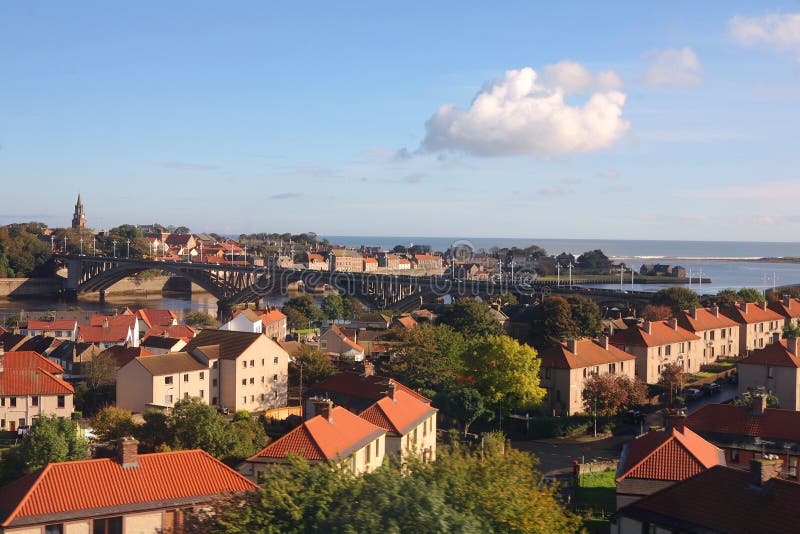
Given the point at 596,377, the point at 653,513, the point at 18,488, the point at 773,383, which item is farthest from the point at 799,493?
the point at 773,383

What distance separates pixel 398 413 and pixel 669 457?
27.7 ft

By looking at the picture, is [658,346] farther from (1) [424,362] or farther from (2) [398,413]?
(2) [398,413]

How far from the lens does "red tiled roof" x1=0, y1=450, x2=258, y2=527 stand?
16531 millimetres

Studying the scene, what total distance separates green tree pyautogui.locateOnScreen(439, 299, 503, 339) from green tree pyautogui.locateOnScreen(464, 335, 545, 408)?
15398 millimetres

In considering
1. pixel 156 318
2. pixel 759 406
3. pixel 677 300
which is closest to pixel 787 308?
pixel 677 300

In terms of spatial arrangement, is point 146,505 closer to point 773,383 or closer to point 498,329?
point 773,383

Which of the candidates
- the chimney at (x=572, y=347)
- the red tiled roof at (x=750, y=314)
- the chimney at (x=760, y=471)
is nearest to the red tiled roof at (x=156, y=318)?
the chimney at (x=572, y=347)

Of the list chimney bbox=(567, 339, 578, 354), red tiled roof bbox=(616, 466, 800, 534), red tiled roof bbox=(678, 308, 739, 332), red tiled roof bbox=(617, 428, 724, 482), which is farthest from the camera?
red tiled roof bbox=(678, 308, 739, 332)

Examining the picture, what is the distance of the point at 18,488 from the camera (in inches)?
681

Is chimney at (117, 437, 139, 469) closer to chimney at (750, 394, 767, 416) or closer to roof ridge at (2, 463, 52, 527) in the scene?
roof ridge at (2, 463, 52, 527)

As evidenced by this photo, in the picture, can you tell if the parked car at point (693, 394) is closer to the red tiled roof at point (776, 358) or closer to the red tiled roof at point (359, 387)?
the red tiled roof at point (776, 358)

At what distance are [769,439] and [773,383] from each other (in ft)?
46.0

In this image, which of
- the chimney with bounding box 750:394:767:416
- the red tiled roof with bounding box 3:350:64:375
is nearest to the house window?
the red tiled roof with bounding box 3:350:64:375

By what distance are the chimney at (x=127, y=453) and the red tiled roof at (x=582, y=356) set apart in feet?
80.3
